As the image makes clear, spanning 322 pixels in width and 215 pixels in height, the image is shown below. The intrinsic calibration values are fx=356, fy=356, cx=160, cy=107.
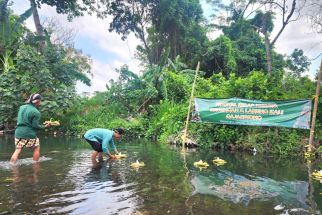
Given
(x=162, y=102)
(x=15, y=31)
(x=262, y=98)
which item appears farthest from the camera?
(x=15, y=31)

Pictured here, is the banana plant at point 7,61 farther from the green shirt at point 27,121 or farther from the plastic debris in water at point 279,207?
the plastic debris in water at point 279,207

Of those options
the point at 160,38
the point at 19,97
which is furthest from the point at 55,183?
the point at 160,38

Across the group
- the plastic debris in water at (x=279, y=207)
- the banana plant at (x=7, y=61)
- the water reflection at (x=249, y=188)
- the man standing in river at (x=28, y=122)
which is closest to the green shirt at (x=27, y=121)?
the man standing in river at (x=28, y=122)

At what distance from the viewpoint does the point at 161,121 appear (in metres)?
19.1

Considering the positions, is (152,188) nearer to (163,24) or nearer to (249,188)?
(249,188)

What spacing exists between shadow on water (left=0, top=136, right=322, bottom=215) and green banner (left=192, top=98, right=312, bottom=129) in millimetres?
2687

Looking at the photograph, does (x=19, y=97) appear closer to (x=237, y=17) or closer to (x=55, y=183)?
(x=55, y=183)

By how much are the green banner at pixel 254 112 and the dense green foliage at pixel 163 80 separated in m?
0.61

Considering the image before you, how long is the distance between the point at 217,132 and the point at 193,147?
130 centimetres

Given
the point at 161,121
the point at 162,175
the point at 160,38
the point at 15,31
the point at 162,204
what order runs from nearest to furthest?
the point at 162,204 → the point at 162,175 → the point at 161,121 → the point at 15,31 → the point at 160,38

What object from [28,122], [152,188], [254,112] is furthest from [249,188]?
[254,112]

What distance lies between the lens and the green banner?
12914 millimetres

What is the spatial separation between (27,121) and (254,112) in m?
8.49

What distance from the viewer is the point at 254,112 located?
1384 cm
